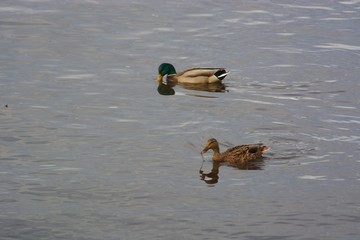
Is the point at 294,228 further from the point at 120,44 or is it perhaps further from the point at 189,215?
the point at 120,44

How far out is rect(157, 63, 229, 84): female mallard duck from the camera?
20.9m

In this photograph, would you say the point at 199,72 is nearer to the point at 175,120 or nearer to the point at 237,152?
the point at 175,120

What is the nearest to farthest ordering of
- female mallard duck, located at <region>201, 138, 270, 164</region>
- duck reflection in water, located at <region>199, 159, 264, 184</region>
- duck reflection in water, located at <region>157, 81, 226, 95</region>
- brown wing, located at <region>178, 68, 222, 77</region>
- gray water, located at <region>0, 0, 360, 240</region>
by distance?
gray water, located at <region>0, 0, 360, 240</region> → duck reflection in water, located at <region>199, 159, 264, 184</region> → female mallard duck, located at <region>201, 138, 270, 164</region> → duck reflection in water, located at <region>157, 81, 226, 95</region> → brown wing, located at <region>178, 68, 222, 77</region>

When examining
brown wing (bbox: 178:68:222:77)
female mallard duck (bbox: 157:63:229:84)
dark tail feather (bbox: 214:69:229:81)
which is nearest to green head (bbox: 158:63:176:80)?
female mallard duck (bbox: 157:63:229:84)

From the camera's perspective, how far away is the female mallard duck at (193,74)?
20875 mm

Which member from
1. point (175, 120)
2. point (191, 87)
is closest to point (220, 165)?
point (175, 120)

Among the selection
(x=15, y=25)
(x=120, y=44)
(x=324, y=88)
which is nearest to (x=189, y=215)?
(x=324, y=88)

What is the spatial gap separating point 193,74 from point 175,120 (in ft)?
12.3

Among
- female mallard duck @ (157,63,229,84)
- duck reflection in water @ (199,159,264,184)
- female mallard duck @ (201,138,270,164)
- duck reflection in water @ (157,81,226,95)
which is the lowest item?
duck reflection in water @ (199,159,264,184)

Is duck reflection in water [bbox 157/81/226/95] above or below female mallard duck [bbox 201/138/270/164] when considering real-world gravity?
above

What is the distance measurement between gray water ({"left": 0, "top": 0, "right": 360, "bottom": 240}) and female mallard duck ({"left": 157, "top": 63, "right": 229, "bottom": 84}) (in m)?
0.27

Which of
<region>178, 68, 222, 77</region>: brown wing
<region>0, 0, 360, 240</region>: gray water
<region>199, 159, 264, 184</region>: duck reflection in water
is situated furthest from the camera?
<region>178, 68, 222, 77</region>: brown wing

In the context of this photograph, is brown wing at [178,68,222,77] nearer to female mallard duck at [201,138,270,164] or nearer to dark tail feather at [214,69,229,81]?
dark tail feather at [214,69,229,81]

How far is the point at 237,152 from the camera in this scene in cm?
1578
